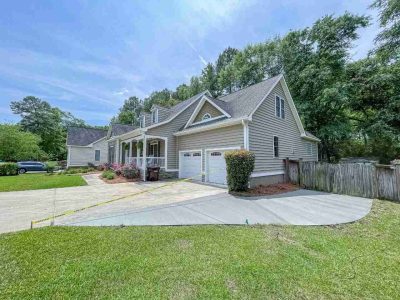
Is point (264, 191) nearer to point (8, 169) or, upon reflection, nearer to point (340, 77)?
point (340, 77)

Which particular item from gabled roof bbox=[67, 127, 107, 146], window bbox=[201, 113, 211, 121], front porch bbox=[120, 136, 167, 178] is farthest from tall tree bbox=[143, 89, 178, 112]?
window bbox=[201, 113, 211, 121]

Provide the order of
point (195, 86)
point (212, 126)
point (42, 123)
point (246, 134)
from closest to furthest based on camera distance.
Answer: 1. point (246, 134)
2. point (212, 126)
3. point (195, 86)
4. point (42, 123)

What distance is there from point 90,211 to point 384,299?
7.21 meters

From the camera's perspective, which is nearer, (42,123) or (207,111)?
(207,111)

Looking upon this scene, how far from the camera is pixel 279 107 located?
14.2 m

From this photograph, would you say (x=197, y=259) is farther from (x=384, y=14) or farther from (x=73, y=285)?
(x=384, y=14)

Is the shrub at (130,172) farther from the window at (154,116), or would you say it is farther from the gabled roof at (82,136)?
the gabled roof at (82,136)

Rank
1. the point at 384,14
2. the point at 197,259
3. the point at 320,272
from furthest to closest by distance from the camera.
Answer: the point at 384,14
the point at 197,259
the point at 320,272

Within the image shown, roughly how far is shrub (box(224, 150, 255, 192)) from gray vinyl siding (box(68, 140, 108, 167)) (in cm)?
2595

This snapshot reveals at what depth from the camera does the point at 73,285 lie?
287 centimetres

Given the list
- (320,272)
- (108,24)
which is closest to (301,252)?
(320,272)

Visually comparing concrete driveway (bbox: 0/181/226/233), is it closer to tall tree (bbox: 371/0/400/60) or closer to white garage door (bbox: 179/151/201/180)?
white garage door (bbox: 179/151/201/180)

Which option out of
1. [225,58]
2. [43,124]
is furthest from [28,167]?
[225,58]

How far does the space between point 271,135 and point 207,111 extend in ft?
15.3
